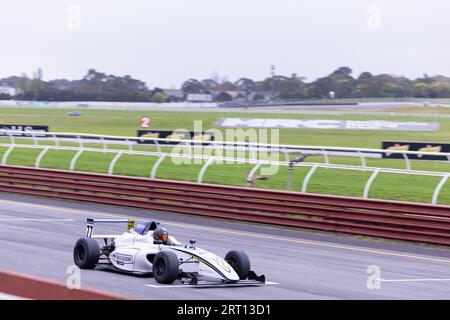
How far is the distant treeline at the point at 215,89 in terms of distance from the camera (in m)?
41.8

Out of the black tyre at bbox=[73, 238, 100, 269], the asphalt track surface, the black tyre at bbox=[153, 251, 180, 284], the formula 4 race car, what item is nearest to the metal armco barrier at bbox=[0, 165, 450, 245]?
the asphalt track surface

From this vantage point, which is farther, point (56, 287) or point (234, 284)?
point (234, 284)

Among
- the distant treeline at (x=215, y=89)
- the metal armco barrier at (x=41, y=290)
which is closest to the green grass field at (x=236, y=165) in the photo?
the distant treeline at (x=215, y=89)

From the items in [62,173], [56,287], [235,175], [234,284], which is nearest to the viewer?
[56,287]

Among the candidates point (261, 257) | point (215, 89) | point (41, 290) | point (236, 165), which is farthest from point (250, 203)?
point (215, 89)

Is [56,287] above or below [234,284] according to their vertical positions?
above

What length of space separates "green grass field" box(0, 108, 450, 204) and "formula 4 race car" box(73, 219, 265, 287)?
10.6m

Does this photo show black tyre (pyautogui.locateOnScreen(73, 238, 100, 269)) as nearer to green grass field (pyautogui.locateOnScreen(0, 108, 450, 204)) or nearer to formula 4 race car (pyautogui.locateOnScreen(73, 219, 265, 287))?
formula 4 race car (pyautogui.locateOnScreen(73, 219, 265, 287))

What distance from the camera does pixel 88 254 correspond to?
37.5ft

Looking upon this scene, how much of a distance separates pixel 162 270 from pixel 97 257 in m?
1.41

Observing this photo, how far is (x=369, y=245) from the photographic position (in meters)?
15.8

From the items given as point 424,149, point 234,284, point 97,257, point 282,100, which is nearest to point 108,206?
point 97,257

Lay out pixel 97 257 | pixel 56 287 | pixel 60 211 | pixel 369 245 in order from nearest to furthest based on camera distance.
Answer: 1. pixel 56 287
2. pixel 97 257
3. pixel 369 245
4. pixel 60 211

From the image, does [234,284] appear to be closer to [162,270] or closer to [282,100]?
[162,270]
